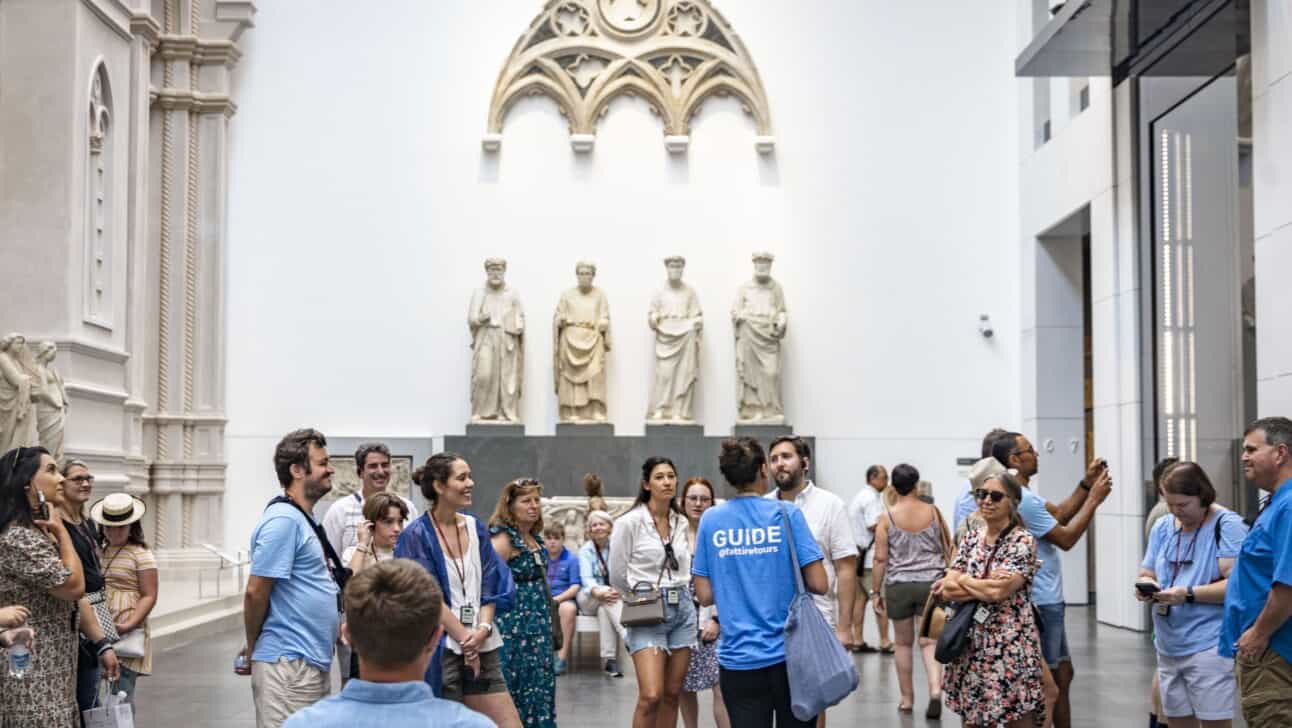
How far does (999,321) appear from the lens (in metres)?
19.2

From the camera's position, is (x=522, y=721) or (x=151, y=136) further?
(x=151, y=136)

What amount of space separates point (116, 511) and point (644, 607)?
2422 millimetres

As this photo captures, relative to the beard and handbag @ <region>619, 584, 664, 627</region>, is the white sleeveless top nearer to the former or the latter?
handbag @ <region>619, 584, 664, 627</region>

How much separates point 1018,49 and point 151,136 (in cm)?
1107

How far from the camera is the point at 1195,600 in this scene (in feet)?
20.3

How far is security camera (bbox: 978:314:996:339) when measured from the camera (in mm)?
19142

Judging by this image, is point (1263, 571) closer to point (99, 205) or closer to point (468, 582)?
point (468, 582)

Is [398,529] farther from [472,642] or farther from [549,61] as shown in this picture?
[549,61]

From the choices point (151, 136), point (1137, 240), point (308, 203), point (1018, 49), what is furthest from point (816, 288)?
point (151, 136)

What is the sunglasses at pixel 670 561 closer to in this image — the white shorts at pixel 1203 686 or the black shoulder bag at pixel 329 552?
the black shoulder bag at pixel 329 552

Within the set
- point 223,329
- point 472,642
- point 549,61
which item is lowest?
point 472,642

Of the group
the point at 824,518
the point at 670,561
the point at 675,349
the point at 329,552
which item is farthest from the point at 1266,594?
the point at 675,349

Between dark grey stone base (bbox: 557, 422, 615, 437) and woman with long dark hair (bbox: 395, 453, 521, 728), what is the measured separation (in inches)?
482

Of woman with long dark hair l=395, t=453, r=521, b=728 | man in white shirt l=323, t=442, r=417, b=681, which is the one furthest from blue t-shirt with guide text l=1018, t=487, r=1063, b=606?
man in white shirt l=323, t=442, r=417, b=681
